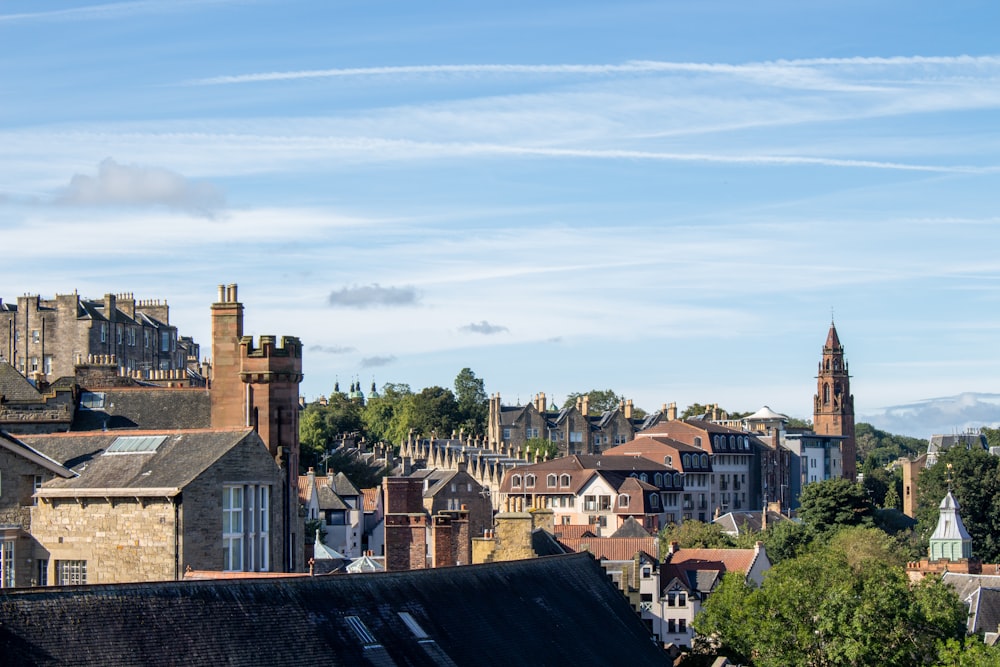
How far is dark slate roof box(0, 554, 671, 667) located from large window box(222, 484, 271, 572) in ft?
24.1

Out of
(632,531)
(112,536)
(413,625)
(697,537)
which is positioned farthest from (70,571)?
(697,537)

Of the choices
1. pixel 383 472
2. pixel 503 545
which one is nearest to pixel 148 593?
pixel 503 545

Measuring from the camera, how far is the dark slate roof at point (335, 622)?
27297 mm

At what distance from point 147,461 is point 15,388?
1796cm

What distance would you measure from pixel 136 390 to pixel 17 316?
88.3 meters

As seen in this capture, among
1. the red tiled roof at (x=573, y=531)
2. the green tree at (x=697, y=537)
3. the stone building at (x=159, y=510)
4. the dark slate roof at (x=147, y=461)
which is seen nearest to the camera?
the stone building at (x=159, y=510)

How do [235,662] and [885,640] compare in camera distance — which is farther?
[885,640]

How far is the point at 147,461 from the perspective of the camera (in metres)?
43.3

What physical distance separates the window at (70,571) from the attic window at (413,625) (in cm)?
1177

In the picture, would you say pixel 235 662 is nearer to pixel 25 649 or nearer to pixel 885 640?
pixel 25 649

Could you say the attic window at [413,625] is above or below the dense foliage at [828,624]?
above

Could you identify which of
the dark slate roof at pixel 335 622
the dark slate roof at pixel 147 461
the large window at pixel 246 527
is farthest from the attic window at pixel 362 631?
the large window at pixel 246 527

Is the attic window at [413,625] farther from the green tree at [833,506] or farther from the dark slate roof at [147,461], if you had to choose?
the green tree at [833,506]

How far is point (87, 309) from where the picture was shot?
14175 cm
